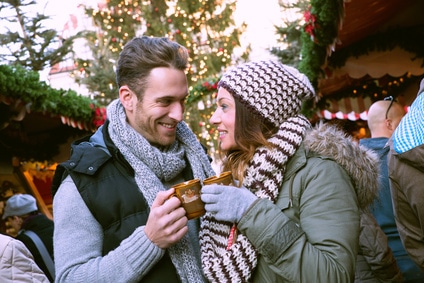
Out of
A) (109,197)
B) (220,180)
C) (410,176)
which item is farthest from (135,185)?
(410,176)

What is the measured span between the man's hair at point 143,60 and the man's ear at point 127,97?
0.03 m

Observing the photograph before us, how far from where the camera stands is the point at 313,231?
6.88ft

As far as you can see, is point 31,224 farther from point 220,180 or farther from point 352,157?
point 352,157

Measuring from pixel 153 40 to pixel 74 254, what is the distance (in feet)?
3.99

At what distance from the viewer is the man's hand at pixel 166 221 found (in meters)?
2.14

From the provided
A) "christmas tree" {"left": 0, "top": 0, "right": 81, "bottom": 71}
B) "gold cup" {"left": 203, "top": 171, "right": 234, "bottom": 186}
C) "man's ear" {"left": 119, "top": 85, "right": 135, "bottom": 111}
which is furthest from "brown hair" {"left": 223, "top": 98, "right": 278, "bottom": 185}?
"christmas tree" {"left": 0, "top": 0, "right": 81, "bottom": 71}

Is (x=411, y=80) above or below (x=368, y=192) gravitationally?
below

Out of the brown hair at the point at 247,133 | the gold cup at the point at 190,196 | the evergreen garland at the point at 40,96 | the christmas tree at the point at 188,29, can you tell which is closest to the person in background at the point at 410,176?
the brown hair at the point at 247,133

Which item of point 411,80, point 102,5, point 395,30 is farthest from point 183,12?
point 395,30

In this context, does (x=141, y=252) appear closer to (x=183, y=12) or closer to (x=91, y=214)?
(x=91, y=214)

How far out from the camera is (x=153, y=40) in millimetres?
Result: 2689

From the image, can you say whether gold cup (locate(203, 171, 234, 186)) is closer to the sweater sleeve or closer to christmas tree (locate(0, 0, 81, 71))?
the sweater sleeve

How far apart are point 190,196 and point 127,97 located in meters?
0.80

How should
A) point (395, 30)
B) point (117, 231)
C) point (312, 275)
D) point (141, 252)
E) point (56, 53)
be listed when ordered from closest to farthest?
point (312, 275)
point (141, 252)
point (117, 231)
point (395, 30)
point (56, 53)
